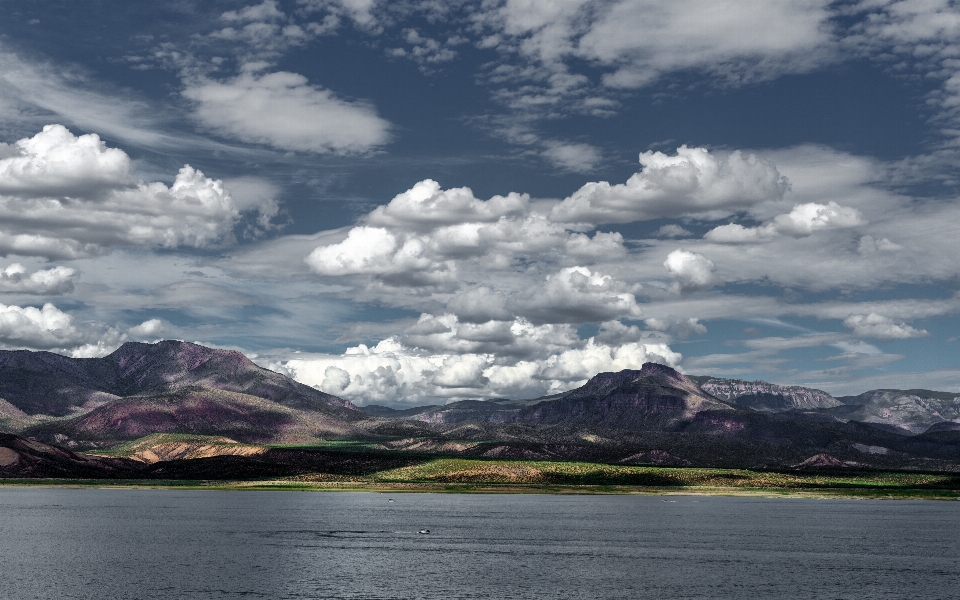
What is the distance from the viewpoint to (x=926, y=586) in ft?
336

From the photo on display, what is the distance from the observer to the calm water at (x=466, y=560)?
9694 centimetres

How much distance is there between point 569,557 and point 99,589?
60.3 metres

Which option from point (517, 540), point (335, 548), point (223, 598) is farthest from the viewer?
point (517, 540)

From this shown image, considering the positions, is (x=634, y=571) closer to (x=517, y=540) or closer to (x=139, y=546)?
(x=517, y=540)

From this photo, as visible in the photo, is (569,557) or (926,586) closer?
(926,586)

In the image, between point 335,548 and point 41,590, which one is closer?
point 41,590

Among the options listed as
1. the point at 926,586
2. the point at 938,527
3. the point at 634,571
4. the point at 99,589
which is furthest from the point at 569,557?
the point at 938,527

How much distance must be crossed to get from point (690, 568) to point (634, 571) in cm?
829

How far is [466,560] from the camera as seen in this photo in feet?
401

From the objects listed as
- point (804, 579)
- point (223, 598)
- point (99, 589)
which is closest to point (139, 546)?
point (99, 589)

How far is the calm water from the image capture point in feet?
318

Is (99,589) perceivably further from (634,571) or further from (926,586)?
(926,586)

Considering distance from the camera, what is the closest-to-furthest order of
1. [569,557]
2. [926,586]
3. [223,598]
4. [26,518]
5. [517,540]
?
1. [223,598]
2. [926,586]
3. [569,557]
4. [517,540]
5. [26,518]

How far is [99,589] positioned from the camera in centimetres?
9531
